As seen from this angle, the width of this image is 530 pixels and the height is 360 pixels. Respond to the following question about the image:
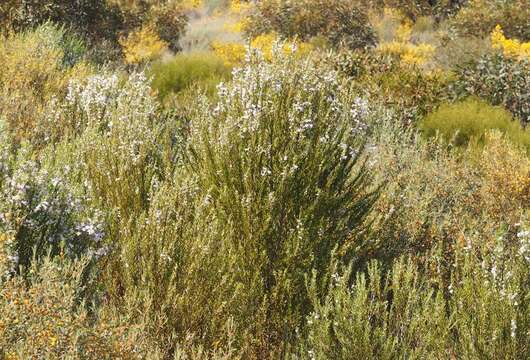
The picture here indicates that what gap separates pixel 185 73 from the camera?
38.8 ft

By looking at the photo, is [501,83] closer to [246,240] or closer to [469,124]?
[469,124]

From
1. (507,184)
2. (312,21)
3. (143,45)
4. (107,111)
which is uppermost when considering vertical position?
(107,111)

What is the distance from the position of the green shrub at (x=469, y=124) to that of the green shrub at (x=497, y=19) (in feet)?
30.3

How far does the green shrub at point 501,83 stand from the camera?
10.7 meters

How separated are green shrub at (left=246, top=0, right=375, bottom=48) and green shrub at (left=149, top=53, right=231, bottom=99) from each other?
5.81 meters

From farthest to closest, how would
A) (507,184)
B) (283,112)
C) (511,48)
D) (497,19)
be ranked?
1. (497,19)
2. (511,48)
3. (507,184)
4. (283,112)

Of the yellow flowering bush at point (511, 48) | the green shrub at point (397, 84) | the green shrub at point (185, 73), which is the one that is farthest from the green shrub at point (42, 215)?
the yellow flowering bush at point (511, 48)

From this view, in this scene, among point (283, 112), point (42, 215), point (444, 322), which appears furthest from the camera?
point (283, 112)

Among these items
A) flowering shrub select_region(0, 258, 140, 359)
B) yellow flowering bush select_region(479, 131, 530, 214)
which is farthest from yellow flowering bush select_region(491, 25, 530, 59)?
flowering shrub select_region(0, 258, 140, 359)

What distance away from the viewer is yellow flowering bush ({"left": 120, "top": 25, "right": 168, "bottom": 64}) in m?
17.6

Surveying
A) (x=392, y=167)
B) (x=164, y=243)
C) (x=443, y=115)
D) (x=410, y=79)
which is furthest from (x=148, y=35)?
(x=164, y=243)

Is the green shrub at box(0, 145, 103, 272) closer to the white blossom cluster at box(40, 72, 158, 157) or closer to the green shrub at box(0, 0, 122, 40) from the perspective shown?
the white blossom cluster at box(40, 72, 158, 157)

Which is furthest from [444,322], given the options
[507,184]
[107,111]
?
[507,184]

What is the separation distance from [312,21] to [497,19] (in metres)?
4.83
